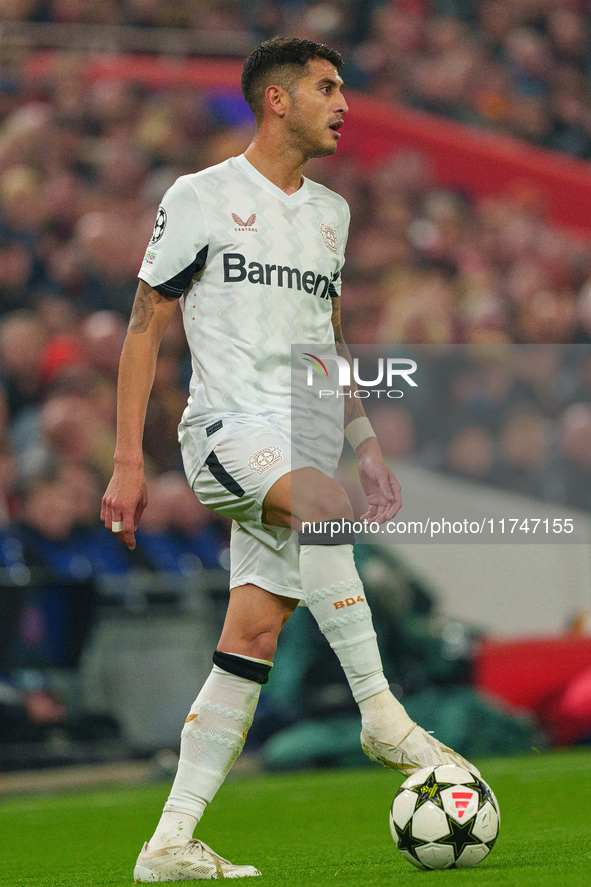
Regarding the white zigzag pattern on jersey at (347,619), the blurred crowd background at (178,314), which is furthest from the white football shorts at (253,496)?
the blurred crowd background at (178,314)

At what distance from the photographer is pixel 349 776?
5.52 m

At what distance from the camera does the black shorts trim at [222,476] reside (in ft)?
8.38

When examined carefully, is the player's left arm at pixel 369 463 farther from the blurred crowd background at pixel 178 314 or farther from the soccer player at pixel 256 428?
the blurred crowd background at pixel 178 314

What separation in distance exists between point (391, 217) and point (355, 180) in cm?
38

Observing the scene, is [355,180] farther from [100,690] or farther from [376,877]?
[376,877]

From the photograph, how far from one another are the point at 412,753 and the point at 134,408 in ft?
3.14

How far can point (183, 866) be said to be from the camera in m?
2.48

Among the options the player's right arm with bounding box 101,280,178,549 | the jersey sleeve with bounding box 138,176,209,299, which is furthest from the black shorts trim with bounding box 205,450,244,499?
the jersey sleeve with bounding box 138,176,209,299

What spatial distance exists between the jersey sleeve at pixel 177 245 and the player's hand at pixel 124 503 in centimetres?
45

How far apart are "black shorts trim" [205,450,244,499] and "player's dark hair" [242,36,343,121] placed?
0.88 meters

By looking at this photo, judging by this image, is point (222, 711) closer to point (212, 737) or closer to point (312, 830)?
point (212, 737)

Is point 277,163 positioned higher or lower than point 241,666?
higher

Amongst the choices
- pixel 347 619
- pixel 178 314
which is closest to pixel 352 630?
pixel 347 619

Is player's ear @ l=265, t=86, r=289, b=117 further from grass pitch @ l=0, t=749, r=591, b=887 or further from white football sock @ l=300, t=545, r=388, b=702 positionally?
grass pitch @ l=0, t=749, r=591, b=887
